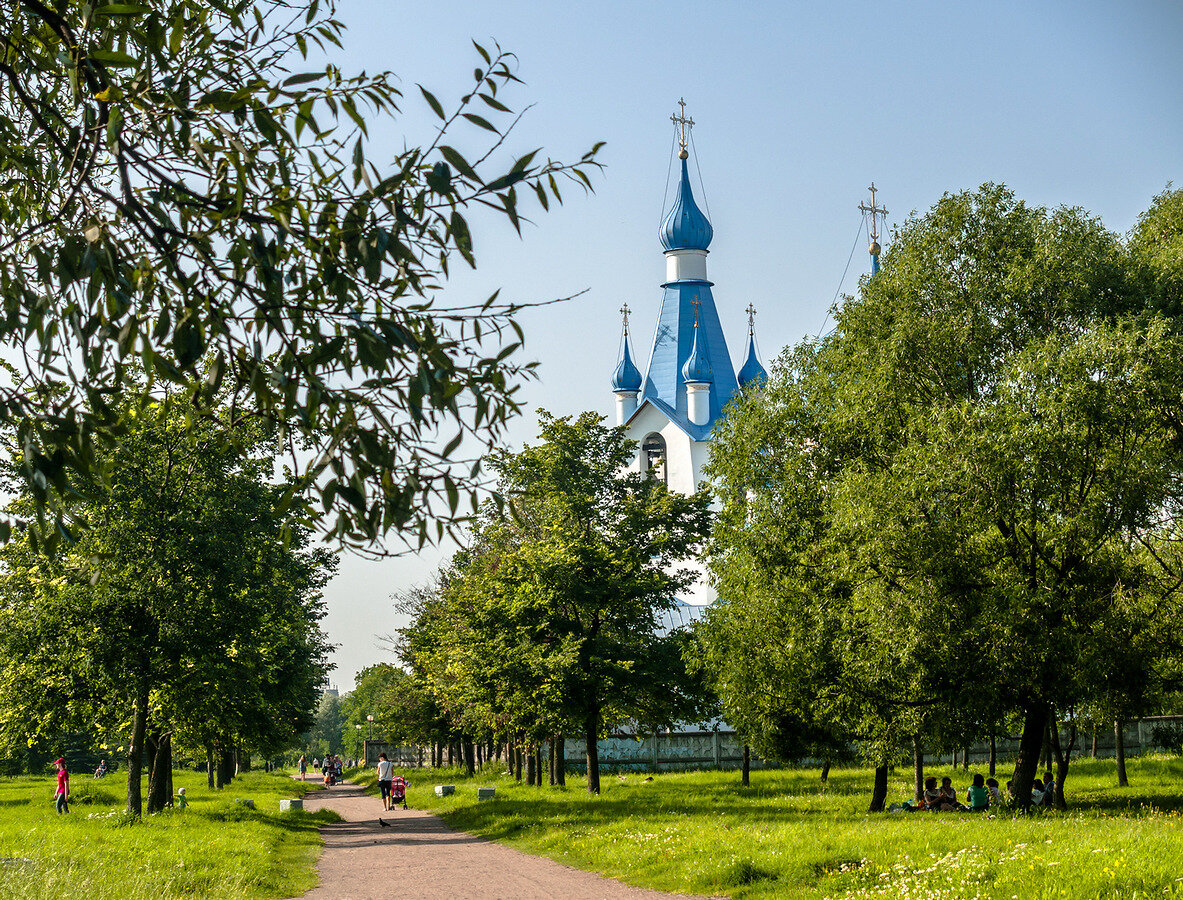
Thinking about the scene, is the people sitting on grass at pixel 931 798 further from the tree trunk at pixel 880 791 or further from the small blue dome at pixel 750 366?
the small blue dome at pixel 750 366

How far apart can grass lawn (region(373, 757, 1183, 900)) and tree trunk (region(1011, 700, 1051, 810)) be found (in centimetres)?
122

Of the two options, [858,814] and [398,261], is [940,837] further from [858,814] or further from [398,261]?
[398,261]

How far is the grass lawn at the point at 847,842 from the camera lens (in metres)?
10.2

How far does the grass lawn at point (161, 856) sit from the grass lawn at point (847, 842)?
3979 mm

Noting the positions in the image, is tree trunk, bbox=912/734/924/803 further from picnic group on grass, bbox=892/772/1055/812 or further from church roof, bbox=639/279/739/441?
church roof, bbox=639/279/739/441

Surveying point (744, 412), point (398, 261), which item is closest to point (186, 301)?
point (398, 261)

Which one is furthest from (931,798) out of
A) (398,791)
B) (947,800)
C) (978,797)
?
(398,791)

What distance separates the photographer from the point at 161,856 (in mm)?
15016

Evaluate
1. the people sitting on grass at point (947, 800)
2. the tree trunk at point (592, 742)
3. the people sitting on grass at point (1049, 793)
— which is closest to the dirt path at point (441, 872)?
the tree trunk at point (592, 742)

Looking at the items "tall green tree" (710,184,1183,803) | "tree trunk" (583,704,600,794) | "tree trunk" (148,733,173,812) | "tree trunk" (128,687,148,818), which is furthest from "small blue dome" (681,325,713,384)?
"tree trunk" (128,687,148,818)

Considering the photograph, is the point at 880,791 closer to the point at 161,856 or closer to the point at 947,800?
the point at 947,800

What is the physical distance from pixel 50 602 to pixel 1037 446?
17.8 metres

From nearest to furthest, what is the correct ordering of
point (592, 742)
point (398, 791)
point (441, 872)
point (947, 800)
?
1. point (441, 872)
2. point (947, 800)
3. point (592, 742)
4. point (398, 791)

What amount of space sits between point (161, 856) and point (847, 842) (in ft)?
29.0
